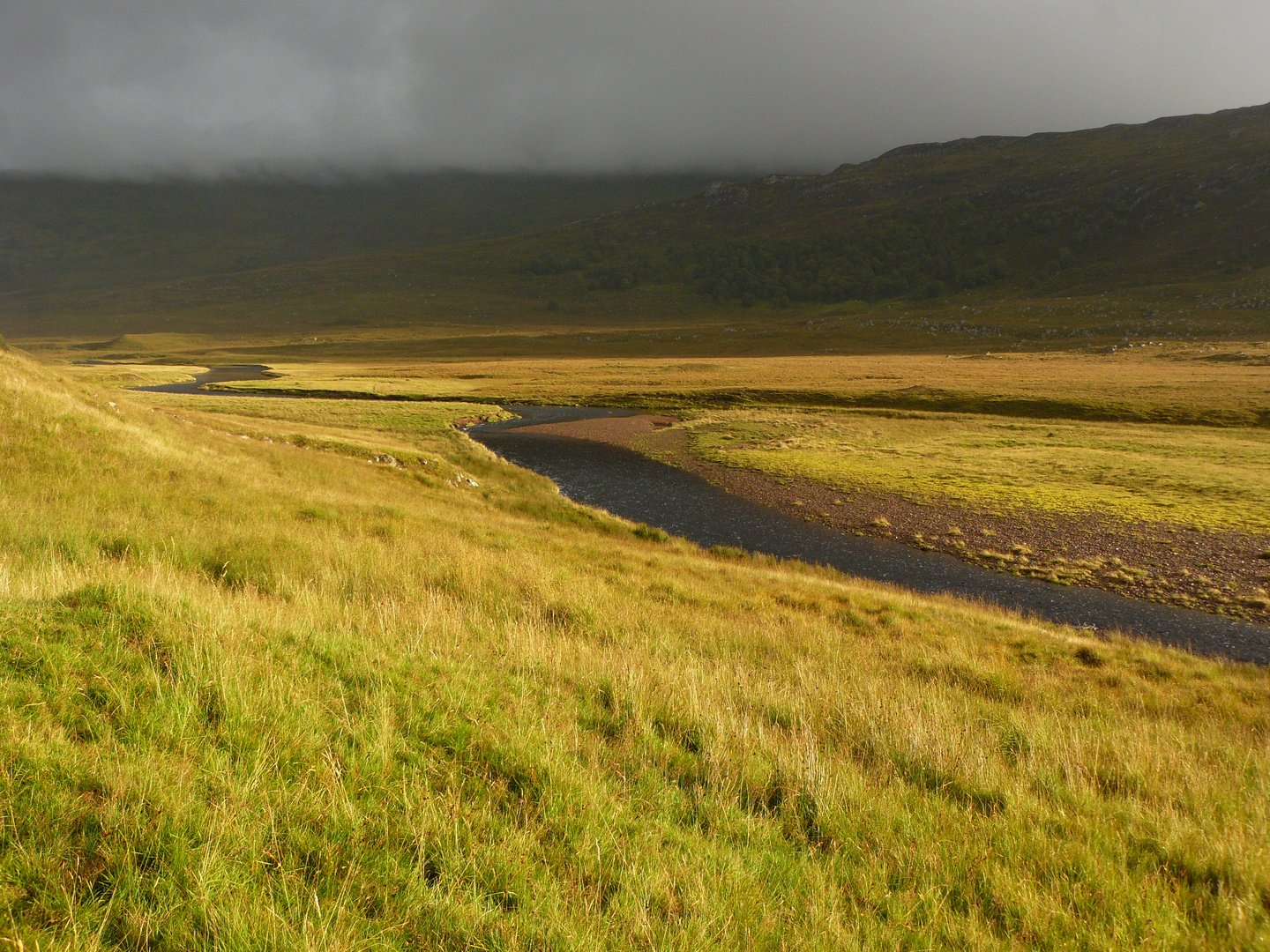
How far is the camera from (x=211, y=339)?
613 feet

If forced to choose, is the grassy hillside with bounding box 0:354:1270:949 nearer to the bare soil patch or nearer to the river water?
the river water

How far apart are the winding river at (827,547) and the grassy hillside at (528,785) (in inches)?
446

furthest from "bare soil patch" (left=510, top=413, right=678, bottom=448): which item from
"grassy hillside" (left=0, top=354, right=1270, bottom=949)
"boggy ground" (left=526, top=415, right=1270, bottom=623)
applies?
"grassy hillside" (left=0, top=354, right=1270, bottom=949)

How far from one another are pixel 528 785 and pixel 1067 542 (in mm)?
30039

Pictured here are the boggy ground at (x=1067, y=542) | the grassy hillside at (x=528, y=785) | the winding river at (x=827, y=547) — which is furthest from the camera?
the boggy ground at (x=1067, y=542)

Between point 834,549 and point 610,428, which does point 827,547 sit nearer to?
point 834,549

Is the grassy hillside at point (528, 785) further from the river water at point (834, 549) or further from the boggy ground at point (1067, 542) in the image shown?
the boggy ground at point (1067, 542)

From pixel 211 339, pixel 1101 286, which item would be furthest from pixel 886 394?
pixel 211 339

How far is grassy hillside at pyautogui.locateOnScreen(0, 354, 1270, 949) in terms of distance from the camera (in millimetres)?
3133

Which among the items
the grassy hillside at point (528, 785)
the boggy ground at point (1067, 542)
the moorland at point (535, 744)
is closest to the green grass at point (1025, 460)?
the boggy ground at point (1067, 542)

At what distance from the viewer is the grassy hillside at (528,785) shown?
313cm

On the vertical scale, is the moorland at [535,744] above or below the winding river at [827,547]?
above

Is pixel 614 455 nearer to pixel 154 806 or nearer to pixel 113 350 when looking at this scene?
pixel 154 806

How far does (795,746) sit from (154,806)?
4527mm
